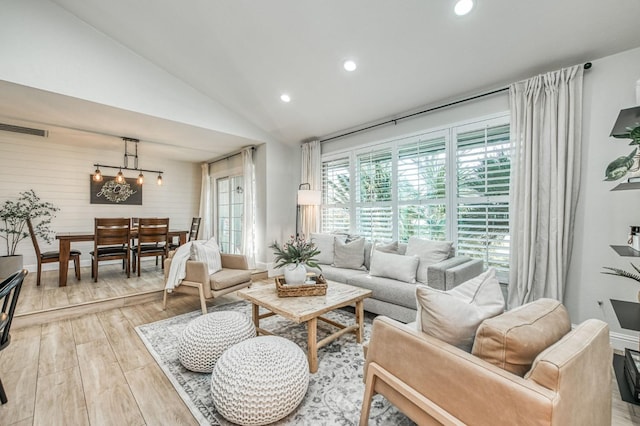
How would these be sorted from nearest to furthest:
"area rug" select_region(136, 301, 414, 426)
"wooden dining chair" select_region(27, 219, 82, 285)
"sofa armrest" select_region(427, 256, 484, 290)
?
"area rug" select_region(136, 301, 414, 426) → "sofa armrest" select_region(427, 256, 484, 290) → "wooden dining chair" select_region(27, 219, 82, 285)

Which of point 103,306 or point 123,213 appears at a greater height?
point 123,213

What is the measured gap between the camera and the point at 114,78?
3.25 meters

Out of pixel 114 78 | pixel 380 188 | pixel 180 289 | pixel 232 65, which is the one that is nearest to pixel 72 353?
pixel 180 289

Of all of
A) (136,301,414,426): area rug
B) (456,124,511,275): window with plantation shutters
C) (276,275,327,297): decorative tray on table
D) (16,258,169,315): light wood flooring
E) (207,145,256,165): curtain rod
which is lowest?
(136,301,414,426): area rug

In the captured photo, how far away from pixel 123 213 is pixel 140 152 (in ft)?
4.29

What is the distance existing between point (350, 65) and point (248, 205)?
121 inches

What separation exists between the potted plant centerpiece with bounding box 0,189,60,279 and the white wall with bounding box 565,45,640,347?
700cm

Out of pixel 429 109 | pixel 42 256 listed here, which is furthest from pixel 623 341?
pixel 42 256

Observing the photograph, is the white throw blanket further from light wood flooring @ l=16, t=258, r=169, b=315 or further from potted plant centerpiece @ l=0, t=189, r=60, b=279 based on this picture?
potted plant centerpiece @ l=0, t=189, r=60, b=279

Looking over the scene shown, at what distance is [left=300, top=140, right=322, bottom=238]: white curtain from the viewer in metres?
4.78

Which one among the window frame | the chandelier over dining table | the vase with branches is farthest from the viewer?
the chandelier over dining table

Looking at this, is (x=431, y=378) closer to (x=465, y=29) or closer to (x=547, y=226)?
(x=547, y=226)

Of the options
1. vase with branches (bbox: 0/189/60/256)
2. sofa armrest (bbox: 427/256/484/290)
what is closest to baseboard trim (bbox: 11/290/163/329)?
vase with branches (bbox: 0/189/60/256)

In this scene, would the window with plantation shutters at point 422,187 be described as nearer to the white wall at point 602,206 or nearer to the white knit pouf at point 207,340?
the white wall at point 602,206
